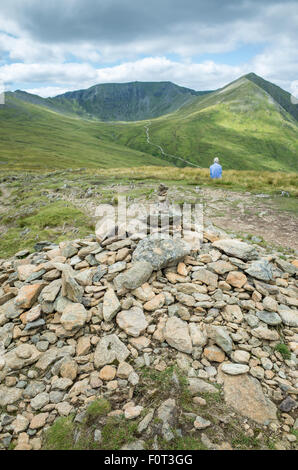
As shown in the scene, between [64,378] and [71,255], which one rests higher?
[71,255]

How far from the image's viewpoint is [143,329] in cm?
630

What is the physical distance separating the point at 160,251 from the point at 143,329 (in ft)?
8.52

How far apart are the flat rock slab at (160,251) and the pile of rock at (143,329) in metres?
0.03

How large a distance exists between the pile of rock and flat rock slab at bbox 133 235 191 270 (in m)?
0.03

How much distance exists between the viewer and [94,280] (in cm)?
774

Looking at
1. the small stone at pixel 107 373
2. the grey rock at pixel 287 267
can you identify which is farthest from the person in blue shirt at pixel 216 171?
the small stone at pixel 107 373

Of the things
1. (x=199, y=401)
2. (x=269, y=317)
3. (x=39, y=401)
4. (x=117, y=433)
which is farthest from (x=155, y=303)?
(x=39, y=401)

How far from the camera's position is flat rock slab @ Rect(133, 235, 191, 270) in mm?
7913

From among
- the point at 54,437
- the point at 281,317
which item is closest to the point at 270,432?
the point at 281,317

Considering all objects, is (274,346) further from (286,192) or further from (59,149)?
(59,149)

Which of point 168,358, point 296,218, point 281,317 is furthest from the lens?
point 296,218

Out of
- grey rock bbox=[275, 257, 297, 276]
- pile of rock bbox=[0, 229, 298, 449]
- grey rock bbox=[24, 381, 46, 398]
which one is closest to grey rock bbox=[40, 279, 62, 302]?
pile of rock bbox=[0, 229, 298, 449]
